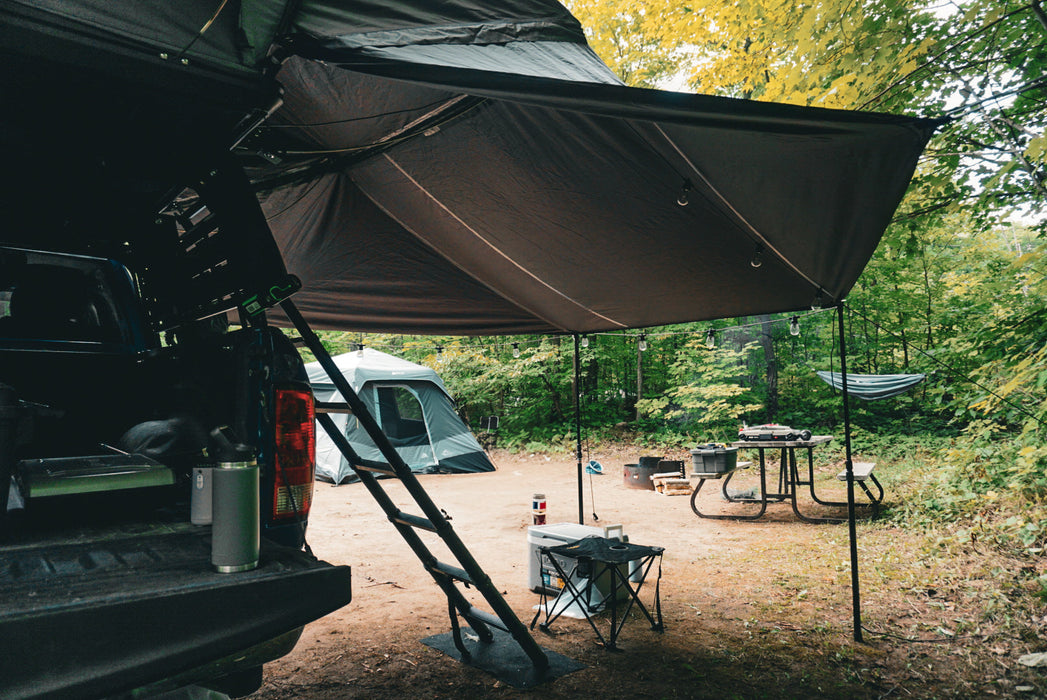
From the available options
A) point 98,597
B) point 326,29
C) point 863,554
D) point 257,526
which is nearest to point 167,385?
point 257,526

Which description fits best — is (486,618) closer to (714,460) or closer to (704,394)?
(714,460)

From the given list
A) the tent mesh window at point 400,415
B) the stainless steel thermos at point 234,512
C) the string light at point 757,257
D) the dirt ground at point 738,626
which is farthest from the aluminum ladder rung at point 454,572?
the tent mesh window at point 400,415

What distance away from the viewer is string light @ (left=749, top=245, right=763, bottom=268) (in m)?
3.02

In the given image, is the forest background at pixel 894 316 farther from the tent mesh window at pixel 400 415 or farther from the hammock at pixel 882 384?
the tent mesh window at pixel 400 415

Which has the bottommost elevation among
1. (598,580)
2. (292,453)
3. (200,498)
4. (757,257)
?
(598,580)

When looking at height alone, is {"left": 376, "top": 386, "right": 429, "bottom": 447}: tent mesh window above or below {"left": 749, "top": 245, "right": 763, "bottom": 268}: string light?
below

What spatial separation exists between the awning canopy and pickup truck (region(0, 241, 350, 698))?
0.80 meters

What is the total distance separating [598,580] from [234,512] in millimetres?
2984

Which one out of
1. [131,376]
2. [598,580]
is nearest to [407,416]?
[598,580]

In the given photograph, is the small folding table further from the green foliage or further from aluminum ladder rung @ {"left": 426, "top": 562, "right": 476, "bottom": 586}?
the green foliage

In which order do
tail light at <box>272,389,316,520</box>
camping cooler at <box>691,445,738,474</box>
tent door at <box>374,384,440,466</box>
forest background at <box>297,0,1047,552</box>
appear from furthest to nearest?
tent door at <box>374,384,440,466</box> < camping cooler at <box>691,445,738,474</box> < forest background at <box>297,0,1047,552</box> < tail light at <box>272,389,316,520</box>

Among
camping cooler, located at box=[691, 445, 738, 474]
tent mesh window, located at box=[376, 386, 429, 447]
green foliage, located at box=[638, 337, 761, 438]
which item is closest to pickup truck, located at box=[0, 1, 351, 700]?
camping cooler, located at box=[691, 445, 738, 474]

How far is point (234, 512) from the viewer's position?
1.38m

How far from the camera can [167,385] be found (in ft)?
7.16
